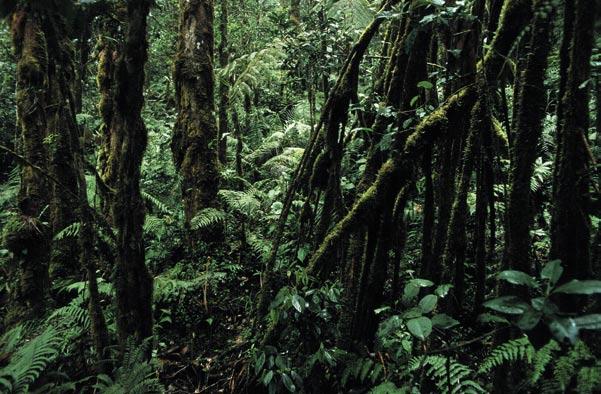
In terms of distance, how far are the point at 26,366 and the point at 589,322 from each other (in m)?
2.63

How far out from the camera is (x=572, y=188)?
162 cm

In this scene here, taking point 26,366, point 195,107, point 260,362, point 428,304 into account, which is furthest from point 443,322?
point 195,107

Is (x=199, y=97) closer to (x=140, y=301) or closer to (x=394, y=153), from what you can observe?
(x=140, y=301)

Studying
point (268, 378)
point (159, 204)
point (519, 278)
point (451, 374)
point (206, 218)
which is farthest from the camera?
point (159, 204)

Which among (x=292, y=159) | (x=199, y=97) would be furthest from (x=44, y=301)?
→ (x=292, y=159)

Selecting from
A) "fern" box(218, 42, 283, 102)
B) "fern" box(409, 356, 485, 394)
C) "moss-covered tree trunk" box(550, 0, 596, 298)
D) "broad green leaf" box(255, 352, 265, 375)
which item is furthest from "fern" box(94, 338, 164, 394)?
"fern" box(218, 42, 283, 102)

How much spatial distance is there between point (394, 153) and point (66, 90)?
2.00m

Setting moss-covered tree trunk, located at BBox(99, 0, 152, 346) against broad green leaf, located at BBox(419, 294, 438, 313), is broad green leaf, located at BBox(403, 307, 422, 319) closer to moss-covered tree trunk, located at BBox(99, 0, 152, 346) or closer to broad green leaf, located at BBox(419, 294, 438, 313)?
broad green leaf, located at BBox(419, 294, 438, 313)

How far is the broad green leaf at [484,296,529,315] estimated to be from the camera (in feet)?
4.13

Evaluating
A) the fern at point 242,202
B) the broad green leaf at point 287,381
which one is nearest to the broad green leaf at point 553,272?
the broad green leaf at point 287,381

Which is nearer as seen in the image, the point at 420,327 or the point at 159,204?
the point at 420,327

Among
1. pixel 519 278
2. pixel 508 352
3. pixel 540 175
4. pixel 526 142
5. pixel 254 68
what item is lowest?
pixel 508 352

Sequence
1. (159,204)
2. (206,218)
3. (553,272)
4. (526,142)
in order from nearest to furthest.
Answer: (553,272) → (526,142) → (206,218) → (159,204)

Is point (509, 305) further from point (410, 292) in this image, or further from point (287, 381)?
point (287, 381)
